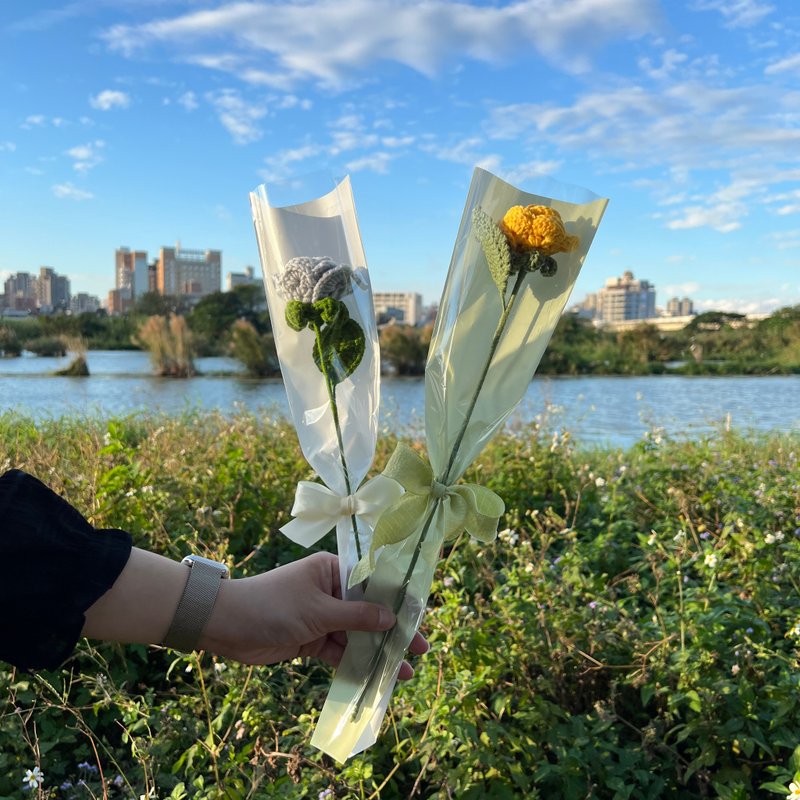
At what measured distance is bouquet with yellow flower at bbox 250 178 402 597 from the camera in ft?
3.57

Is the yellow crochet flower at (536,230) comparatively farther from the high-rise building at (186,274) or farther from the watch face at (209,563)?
the high-rise building at (186,274)

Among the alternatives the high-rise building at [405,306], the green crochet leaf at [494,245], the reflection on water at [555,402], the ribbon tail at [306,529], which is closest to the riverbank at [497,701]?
the ribbon tail at [306,529]

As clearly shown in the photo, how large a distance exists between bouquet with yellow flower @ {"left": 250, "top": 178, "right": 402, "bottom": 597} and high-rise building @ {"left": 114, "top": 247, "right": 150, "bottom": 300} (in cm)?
2251

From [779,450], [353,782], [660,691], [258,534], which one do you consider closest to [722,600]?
[660,691]

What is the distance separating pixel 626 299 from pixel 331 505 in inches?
831

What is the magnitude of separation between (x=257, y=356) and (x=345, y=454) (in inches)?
529

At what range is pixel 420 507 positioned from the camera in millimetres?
1060

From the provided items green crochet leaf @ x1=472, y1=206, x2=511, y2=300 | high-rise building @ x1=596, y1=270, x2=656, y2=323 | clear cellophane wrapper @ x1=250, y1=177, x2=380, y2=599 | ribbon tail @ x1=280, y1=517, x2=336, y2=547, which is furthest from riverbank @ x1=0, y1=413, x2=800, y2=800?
high-rise building @ x1=596, y1=270, x2=656, y2=323

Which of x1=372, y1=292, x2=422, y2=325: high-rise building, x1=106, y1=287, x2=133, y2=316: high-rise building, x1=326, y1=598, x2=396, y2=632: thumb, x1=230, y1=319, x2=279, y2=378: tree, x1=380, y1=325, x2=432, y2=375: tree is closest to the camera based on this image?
x1=326, y1=598, x2=396, y2=632: thumb

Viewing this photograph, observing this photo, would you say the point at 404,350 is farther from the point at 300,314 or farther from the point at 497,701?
the point at 300,314

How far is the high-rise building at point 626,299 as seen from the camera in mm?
19672

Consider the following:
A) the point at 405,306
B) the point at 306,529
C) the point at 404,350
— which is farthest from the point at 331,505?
the point at 405,306

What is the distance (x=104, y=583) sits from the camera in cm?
108

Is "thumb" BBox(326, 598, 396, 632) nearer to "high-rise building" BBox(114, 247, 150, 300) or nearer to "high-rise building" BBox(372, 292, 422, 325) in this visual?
"high-rise building" BBox(372, 292, 422, 325)
